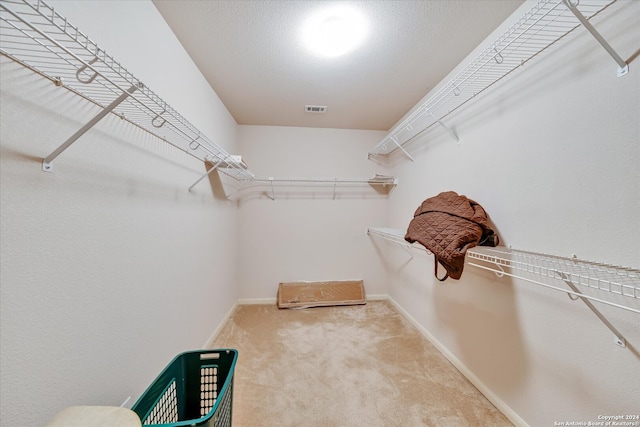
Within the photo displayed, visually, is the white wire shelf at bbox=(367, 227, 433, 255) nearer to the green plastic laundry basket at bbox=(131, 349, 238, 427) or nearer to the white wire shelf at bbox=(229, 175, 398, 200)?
the white wire shelf at bbox=(229, 175, 398, 200)

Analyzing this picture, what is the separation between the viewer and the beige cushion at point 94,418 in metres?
0.66

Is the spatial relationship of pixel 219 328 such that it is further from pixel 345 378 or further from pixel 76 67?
pixel 76 67

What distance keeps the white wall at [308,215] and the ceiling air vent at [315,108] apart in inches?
19.6

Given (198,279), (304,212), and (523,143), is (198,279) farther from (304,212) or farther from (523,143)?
(523,143)

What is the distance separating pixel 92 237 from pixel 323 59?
5.68 ft

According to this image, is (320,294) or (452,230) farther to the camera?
(320,294)

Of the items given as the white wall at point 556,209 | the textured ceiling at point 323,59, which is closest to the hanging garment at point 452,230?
the white wall at point 556,209

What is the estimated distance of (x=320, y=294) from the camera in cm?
296

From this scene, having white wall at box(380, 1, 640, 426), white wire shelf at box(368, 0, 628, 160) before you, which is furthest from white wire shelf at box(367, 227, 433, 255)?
white wire shelf at box(368, 0, 628, 160)

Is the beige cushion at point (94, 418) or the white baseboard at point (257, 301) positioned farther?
the white baseboard at point (257, 301)

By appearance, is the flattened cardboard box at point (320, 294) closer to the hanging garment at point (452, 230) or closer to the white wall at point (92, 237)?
the white wall at point (92, 237)

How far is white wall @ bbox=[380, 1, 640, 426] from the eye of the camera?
89cm

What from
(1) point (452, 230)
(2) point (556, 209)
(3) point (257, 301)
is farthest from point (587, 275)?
(3) point (257, 301)

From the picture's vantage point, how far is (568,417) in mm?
1069
